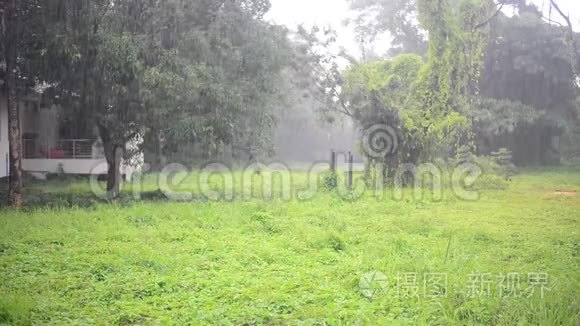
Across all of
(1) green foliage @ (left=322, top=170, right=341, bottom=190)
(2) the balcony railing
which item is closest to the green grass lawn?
(1) green foliage @ (left=322, top=170, right=341, bottom=190)

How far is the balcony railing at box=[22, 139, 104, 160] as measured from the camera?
15.1m

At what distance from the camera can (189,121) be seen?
10188 mm

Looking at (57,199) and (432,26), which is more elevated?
(432,26)

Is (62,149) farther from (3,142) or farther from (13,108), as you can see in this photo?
(13,108)

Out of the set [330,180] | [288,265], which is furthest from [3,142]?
[288,265]

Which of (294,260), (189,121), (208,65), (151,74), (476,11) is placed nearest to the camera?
(294,260)

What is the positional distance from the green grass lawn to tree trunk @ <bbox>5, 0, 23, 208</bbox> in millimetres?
836

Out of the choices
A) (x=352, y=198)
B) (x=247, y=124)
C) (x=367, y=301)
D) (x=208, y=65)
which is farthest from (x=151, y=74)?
(x=367, y=301)

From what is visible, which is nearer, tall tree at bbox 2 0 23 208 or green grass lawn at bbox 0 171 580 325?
green grass lawn at bbox 0 171 580 325

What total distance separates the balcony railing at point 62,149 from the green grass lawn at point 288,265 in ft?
21.2

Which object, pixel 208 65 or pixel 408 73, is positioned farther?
pixel 408 73

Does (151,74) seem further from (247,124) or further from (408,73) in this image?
(408,73)

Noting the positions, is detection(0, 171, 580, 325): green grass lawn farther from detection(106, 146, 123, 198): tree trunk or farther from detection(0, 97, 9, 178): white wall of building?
detection(0, 97, 9, 178): white wall of building

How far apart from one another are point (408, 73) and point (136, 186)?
9.30 metres
